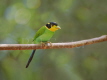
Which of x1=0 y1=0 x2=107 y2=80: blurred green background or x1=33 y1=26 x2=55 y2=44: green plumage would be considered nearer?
x1=33 y1=26 x2=55 y2=44: green plumage

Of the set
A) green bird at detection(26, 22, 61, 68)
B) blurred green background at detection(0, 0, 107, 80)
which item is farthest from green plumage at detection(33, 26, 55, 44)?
blurred green background at detection(0, 0, 107, 80)

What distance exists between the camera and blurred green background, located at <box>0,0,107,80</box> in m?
1.43

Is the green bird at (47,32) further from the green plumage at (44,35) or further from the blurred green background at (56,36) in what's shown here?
the blurred green background at (56,36)

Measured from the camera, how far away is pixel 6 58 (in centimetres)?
142

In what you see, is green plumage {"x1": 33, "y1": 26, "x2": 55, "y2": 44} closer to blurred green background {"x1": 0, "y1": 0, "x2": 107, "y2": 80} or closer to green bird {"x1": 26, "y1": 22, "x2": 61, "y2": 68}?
green bird {"x1": 26, "y1": 22, "x2": 61, "y2": 68}

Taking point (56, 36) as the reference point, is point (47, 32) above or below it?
above

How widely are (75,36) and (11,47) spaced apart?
739mm

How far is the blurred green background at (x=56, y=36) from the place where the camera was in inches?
56.2

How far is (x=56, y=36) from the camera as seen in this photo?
151cm

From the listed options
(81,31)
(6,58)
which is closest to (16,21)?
(6,58)

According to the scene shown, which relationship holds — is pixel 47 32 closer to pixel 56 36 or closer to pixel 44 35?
pixel 44 35

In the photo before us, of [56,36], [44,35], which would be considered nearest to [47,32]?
[44,35]

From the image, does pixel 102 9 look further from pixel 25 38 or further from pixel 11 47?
pixel 11 47

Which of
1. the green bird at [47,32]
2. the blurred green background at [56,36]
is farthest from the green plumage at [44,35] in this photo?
the blurred green background at [56,36]
